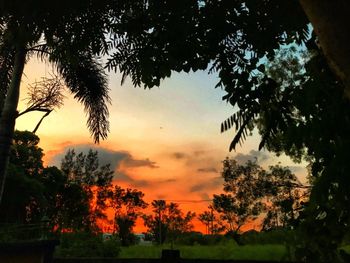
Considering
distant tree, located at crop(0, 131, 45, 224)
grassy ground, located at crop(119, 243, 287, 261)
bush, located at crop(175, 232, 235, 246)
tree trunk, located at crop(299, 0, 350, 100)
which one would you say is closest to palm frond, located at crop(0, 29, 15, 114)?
grassy ground, located at crop(119, 243, 287, 261)

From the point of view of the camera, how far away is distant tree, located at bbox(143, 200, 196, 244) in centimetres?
5831

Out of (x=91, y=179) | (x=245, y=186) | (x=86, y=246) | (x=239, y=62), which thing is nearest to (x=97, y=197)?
(x=91, y=179)

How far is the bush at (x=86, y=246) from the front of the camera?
64.6 feet

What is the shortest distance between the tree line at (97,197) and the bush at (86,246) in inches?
55.4

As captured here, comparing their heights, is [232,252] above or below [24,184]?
below

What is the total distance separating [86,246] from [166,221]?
40.1 m

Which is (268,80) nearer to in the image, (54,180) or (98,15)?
(98,15)

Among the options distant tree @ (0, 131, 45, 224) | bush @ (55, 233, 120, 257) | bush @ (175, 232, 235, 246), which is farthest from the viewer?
distant tree @ (0, 131, 45, 224)

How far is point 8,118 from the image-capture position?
12.9m

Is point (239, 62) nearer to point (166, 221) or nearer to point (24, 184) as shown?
point (24, 184)

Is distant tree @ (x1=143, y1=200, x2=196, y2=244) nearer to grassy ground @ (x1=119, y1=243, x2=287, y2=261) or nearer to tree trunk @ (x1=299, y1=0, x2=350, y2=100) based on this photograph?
grassy ground @ (x1=119, y1=243, x2=287, y2=261)

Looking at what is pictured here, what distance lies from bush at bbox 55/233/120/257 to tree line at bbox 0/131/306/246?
4.62ft

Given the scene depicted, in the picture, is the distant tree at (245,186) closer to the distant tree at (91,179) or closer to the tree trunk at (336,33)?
the distant tree at (91,179)

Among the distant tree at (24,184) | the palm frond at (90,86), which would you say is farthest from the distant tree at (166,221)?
the palm frond at (90,86)
